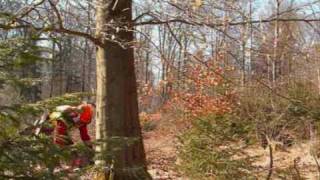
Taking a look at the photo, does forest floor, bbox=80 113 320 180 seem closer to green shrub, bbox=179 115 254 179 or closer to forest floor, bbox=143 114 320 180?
forest floor, bbox=143 114 320 180

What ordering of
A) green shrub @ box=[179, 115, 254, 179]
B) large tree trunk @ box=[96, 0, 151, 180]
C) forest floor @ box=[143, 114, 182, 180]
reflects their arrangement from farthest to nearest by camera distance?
forest floor @ box=[143, 114, 182, 180]
large tree trunk @ box=[96, 0, 151, 180]
green shrub @ box=[179, 115, 254, 179]

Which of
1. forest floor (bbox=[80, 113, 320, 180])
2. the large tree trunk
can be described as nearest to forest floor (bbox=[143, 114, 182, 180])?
forest floor (bbox=[80, 113, 320, 180])

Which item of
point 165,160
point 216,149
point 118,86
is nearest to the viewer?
point 216,149

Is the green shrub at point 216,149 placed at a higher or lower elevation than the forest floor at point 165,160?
higher

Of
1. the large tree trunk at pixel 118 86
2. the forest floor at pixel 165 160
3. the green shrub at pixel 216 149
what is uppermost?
the large tree trunk at pixel 118 86

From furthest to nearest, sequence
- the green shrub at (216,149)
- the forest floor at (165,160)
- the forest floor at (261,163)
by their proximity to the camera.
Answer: the forest floor at (165,160) → the forest floor at (261,163) → the green shrub at (216,149)

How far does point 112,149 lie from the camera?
3398mm

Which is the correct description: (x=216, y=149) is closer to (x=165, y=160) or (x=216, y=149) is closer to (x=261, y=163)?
(x=165, y=160)

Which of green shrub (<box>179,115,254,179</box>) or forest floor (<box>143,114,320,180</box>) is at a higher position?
green shrub (<box>179,115,254,179</box>)

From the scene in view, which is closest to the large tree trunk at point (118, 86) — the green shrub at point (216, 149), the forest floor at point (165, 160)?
the forest floor at point (165, 160)

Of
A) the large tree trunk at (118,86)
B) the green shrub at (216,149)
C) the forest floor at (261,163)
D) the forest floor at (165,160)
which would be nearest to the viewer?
the green shrub at (216,149)

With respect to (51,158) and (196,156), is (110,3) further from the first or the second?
(51,158)

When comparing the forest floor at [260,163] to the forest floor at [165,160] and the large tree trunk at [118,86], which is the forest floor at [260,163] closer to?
the forest floor at [165,160]

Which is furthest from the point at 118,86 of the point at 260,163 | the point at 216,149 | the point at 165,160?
the point at 260,163
